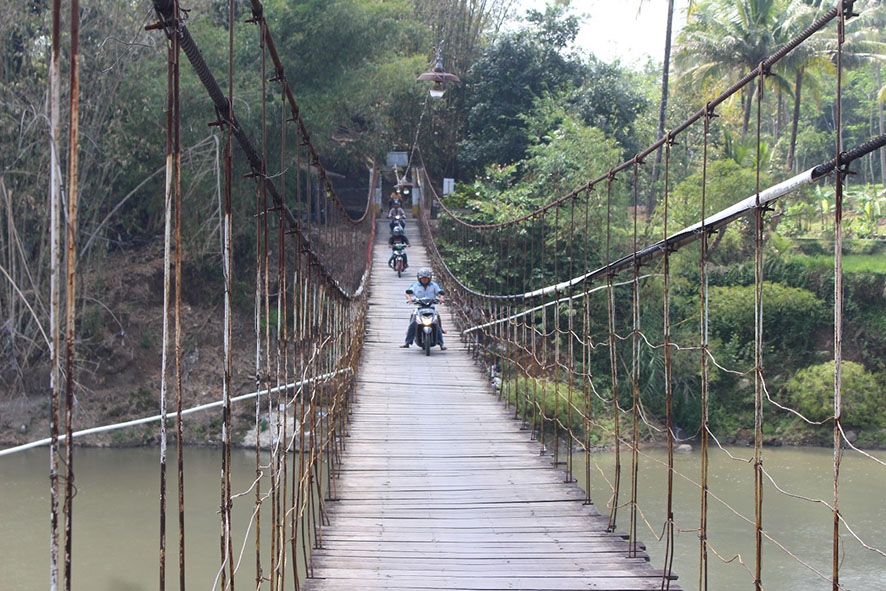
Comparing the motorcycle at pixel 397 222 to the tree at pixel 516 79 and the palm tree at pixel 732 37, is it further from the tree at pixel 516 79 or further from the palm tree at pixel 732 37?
the palm tree at pixel 732 37

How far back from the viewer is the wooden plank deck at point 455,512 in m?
3.04

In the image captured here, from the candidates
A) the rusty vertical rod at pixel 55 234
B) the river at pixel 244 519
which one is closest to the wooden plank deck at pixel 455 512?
the rusty vertical rod at pixel 55 234

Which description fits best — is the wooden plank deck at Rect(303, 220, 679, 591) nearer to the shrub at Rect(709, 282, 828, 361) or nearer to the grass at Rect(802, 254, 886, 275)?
the shrub at Rect(709, 282, 828, 361)

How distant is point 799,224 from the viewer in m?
14.5

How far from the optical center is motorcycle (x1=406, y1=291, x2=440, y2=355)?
7.68 m

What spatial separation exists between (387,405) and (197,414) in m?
5.46

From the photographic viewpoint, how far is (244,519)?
8.02 metres

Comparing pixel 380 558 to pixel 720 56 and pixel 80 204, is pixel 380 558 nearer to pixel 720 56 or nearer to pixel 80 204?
pixel 80 204

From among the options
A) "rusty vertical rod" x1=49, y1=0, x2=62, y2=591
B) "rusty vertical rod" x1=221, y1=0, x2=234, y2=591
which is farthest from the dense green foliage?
"rusty vertical rod" x1=49, y1=0, x2=62, y2=591

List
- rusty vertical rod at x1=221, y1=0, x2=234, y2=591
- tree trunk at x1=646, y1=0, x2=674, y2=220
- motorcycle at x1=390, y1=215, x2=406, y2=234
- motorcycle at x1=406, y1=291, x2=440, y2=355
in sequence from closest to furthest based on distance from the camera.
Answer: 1. rusty vertical rod at x1=221, y1=0, x2=234, y2=591
2. motorcycle at x1=406, y1=291, x2=440, y2=355
3. motorcycle at x1=390, y1=215, x2=406, y2=234
4. tree trunk at x1=646, y1=0, x2=674, y2=220

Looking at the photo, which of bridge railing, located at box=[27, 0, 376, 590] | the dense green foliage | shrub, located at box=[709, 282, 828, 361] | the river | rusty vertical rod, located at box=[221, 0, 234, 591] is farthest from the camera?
shrub, located at box=[709, 282, 828, 361]

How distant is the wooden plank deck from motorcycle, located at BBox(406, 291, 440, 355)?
1.39m

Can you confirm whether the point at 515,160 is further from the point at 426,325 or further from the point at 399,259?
the point at 426,325

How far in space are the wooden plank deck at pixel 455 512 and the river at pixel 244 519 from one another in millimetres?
2218
